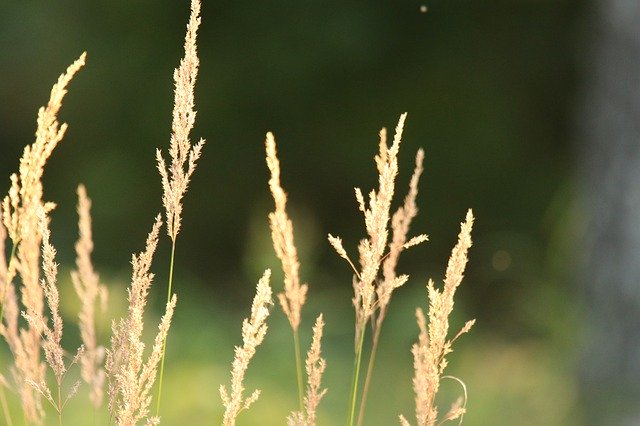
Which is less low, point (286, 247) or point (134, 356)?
point (286, 247)

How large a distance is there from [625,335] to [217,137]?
3.17 meters

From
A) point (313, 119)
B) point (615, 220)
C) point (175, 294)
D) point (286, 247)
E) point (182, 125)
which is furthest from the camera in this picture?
point (313, 119)

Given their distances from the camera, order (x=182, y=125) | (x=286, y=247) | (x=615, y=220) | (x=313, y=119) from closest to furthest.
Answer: (x=182, y=125), (x=286, y=247), (x=615, y=220), (x=313, y=119)

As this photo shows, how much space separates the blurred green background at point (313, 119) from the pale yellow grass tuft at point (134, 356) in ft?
15.2

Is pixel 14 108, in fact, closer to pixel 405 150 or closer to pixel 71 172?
pixel 71 172

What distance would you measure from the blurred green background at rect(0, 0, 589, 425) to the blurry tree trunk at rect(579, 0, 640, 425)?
2.94 ft

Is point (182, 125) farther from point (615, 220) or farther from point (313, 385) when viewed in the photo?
point (615, 220)

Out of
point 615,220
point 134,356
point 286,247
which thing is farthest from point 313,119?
point 134,356

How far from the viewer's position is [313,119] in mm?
7141

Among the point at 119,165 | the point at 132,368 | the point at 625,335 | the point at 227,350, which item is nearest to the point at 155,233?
the point at 132,368

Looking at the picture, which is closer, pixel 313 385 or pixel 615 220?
pixel 313 385

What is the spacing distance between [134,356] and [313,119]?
5.59m

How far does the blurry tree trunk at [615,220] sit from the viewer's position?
5.16m

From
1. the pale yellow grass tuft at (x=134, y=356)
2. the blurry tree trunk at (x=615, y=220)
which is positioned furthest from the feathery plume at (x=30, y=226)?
the blurry tree trunk at (x=615, y=220)
